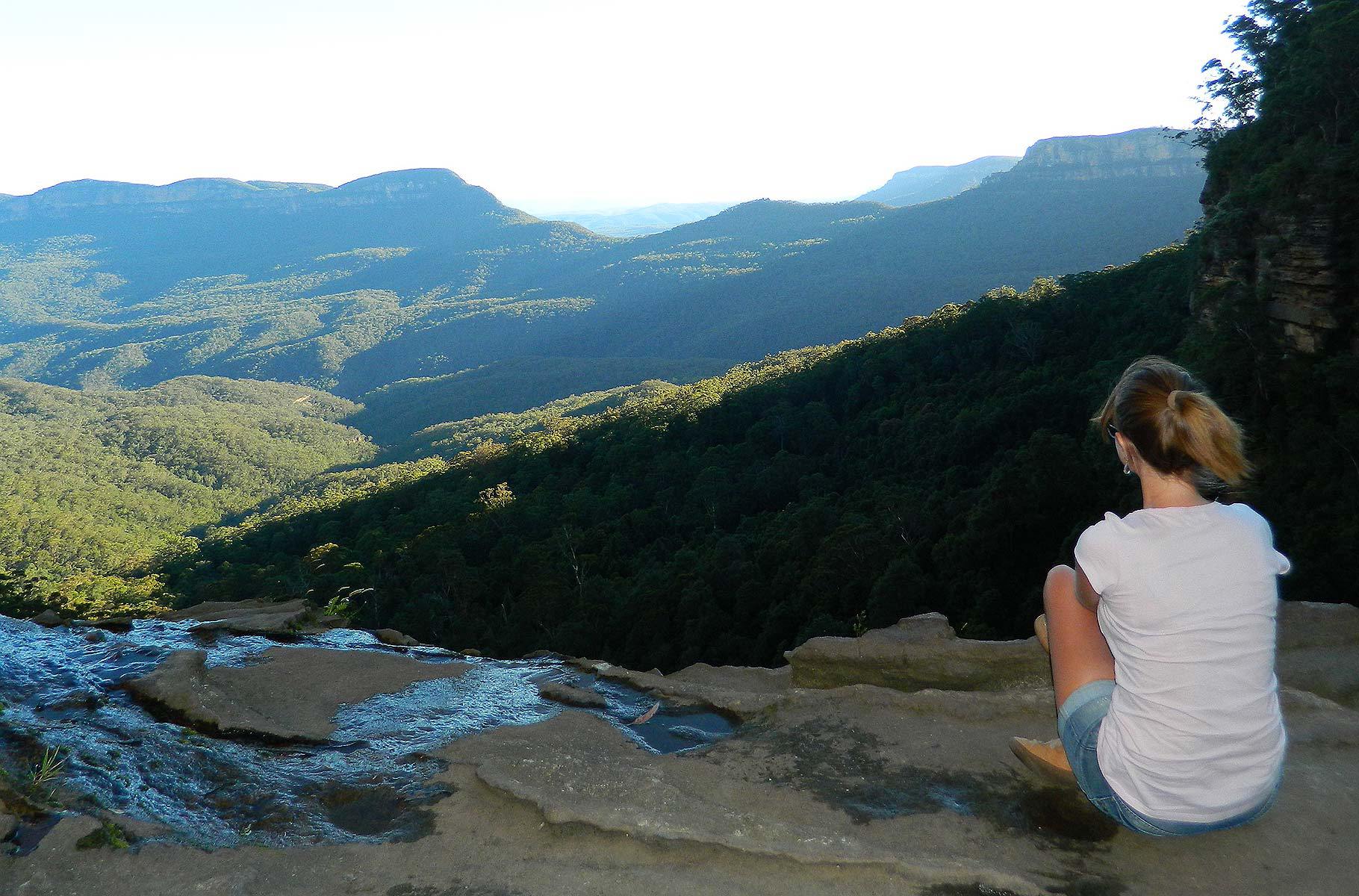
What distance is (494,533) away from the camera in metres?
38.3

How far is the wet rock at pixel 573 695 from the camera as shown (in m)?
6.20

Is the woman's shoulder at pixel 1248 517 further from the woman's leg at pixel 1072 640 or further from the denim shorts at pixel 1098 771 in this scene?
the denim shorts at pixel 1098 771

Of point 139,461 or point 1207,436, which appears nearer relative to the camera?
point 1207,436

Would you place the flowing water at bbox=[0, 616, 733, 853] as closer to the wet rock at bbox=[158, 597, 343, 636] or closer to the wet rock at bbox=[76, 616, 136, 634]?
the wet rock at bbox=[158, 597, 343, 636]

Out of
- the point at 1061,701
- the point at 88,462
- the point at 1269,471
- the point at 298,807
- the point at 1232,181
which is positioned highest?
the point at 1232,181

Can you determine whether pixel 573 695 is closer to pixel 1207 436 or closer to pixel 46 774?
pixel 46 774

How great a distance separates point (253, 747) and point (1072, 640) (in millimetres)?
5348

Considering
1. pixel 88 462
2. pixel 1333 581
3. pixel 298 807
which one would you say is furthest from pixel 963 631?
pixel 88 462

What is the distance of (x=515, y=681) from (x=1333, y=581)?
37.9ft

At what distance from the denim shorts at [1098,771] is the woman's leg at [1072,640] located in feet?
0.15

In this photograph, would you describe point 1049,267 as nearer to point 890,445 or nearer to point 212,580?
point 890,445

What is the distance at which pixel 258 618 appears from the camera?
10.1m

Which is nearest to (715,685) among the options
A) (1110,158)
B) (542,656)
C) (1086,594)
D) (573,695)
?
(573,695)

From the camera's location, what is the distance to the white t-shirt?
2.61 metres
